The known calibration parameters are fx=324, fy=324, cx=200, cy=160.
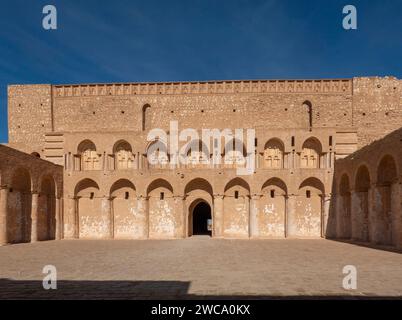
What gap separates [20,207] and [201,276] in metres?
16.9

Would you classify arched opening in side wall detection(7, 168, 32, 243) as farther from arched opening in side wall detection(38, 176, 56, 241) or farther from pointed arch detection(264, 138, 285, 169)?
pointed arch detection(264, 138, 285, 169)

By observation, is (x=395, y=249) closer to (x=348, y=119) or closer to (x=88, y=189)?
(x=348, y=119)

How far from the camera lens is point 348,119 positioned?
88.6 feet

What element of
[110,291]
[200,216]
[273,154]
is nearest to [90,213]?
[200,216]

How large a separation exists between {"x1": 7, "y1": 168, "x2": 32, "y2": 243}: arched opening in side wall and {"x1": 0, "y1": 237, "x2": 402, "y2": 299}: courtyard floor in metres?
7.57

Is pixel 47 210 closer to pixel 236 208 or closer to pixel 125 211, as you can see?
pixel 125 211

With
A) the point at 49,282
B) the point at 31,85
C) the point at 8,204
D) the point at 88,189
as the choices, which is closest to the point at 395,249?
the point at 49,282

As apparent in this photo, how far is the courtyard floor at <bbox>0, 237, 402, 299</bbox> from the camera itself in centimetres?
734

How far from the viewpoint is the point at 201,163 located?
25.6 metres

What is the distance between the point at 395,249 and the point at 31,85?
29.8m

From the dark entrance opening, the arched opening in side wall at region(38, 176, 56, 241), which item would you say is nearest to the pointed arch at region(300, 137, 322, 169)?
the dark entrance opening

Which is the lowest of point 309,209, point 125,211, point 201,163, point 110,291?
point 125,211

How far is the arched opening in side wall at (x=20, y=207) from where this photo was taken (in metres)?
20.3
